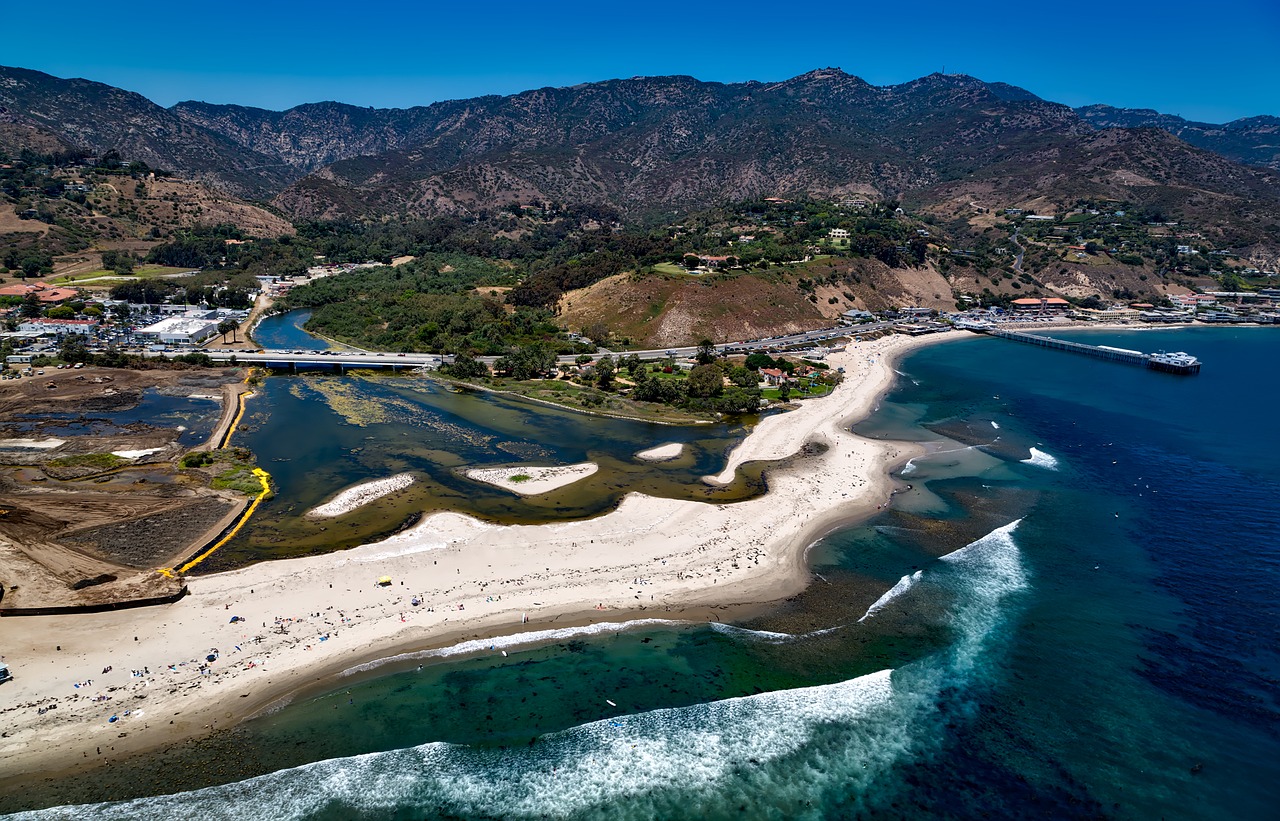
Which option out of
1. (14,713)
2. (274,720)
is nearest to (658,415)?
(274,720)

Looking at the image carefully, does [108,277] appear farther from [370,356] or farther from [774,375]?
[774,375]

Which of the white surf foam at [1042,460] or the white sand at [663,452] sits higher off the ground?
the white sand at [663,452]

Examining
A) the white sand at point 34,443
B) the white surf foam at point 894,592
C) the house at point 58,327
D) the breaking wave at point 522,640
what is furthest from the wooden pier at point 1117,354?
the house at point 58,327

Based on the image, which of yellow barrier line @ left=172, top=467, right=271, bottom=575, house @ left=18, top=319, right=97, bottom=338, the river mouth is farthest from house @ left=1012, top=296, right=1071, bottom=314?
house @ left=18, top=319, right=97, bottom=338

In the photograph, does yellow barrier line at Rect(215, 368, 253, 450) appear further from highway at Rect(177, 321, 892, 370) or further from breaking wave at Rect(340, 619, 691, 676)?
breaking wave at Rect(340, 619, 691, 676)

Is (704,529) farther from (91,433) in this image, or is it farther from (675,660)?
(91,433)

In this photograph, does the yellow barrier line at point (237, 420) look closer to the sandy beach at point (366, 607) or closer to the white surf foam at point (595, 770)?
the sandy beach at point (366, 607)
